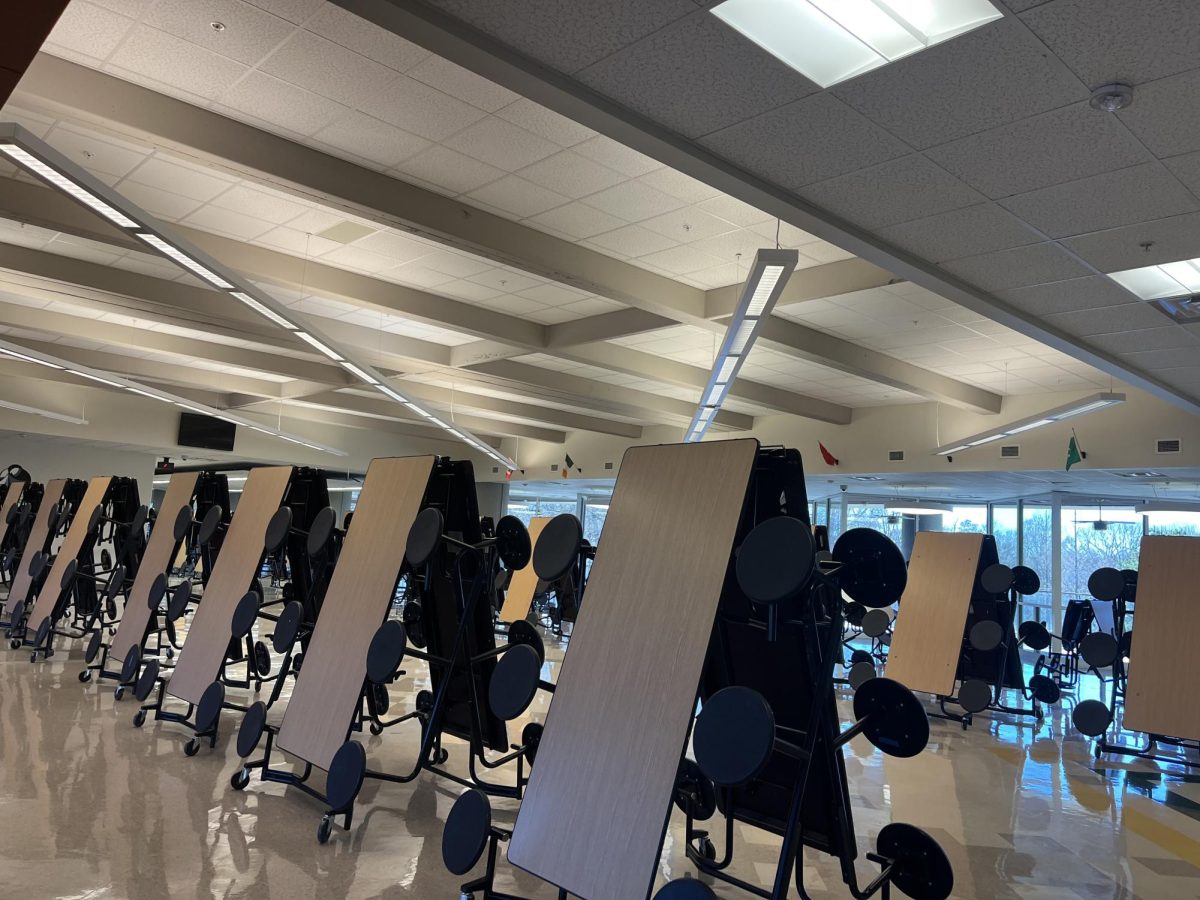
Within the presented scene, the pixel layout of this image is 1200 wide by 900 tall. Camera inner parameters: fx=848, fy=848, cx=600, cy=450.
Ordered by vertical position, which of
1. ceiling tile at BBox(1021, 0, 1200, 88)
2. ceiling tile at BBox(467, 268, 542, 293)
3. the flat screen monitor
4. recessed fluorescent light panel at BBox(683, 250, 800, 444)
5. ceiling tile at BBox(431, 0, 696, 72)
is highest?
ceiling tile at BBox(467, 268, 542, 293)

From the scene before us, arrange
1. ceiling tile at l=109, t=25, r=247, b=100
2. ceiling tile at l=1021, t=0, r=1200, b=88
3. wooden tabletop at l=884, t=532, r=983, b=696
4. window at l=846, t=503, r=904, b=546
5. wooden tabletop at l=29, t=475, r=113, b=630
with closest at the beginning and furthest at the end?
ceiling tile at l=1021, t=0, r=1200, b=88
ceiling tile at l=109, t=25, r=247, b=100
wooden tabletop at l=884, t=532, r=983, b=696
wooden tabletop at l=29, t=475, r=113, b=630
window at l=846, t=503, r=904, b=546

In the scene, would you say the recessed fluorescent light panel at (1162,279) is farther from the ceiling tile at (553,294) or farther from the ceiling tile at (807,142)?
the ceiling tile at (553,294)

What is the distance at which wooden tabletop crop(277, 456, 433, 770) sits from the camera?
4383mm

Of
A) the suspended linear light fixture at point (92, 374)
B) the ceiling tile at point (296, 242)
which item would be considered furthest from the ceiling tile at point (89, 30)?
the suspended linear light fixture at point (92, 374)

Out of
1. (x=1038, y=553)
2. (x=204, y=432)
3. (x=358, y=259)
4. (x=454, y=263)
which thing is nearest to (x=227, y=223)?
(x=358, y=259)

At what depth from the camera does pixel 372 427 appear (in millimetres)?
16344

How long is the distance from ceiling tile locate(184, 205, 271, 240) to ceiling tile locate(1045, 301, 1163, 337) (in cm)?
575

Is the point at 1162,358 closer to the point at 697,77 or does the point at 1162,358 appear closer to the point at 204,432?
the point at 697,77

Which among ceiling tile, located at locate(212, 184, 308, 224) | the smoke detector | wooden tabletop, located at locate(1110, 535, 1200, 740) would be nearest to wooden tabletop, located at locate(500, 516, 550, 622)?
ceiling tile, located at locate(212, 184, 308, 224)

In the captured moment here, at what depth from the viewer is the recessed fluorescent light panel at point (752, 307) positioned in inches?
189

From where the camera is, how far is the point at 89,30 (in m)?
3.84

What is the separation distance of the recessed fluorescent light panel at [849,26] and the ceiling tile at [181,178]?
3.81m

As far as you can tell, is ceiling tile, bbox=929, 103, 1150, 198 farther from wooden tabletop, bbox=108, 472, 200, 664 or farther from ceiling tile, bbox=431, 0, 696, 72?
wooden tabletop, bbox=108, 472, 200, 664

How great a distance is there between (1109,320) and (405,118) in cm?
487
